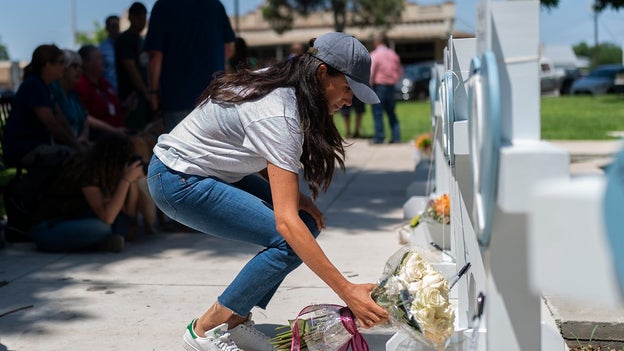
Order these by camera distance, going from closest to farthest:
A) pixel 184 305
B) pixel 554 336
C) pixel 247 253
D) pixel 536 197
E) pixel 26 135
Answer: pixel 536 197 < pixel 554 336 < pixel 184 305 < pixel 247 253 < pixel 26 135

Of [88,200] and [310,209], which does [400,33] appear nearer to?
[88,200]

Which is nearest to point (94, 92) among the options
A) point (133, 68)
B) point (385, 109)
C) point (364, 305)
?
point (133, 68)

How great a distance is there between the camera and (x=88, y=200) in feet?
18.3

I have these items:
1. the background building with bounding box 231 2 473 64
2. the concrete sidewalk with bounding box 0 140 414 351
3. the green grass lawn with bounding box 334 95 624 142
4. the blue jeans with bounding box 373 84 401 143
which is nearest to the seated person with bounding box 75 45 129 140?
the concrete sidewalk with bounding box 0 140 414 351

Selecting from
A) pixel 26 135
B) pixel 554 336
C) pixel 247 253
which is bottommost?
pixel 247 253

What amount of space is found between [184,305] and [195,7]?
278cm

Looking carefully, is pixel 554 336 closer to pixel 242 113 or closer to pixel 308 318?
pixel 308 318

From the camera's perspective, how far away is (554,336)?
2850 millimetres

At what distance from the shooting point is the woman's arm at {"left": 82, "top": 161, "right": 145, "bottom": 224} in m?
5.57

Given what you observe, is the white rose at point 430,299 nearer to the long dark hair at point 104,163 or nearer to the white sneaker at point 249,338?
the white sneaker at point 249,338

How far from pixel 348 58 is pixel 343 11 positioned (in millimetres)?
38913

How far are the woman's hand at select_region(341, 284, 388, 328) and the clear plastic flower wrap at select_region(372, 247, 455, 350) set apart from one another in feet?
0.09

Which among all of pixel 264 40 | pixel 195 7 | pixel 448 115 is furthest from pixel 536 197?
pixel 264 40

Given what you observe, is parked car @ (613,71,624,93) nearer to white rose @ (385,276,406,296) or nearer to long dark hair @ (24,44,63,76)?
long dark hair @ (24,44,63,76)
